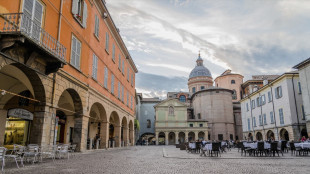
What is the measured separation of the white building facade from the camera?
27.9 meters

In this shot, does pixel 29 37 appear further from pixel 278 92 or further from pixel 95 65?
pixel 278 92

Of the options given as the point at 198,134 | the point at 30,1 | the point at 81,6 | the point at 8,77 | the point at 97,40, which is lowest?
the point at 198,134

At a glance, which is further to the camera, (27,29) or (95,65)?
(95,65)

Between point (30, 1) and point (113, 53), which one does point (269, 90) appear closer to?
point (113, 53)

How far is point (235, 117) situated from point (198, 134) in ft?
41.0

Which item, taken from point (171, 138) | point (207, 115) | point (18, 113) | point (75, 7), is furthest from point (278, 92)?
point (18, 113)

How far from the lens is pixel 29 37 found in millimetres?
8352

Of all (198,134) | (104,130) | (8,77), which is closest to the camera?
(8,77)

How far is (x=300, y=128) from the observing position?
27.6 m

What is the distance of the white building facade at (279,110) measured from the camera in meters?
27.9

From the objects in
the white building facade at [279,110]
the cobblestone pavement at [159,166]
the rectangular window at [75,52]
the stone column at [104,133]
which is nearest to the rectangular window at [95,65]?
the rectangular window at [75,52]

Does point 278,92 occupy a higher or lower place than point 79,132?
higher

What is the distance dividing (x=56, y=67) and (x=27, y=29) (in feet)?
7.70

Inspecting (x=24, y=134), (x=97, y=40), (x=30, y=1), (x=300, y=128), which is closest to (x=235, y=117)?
(x=300, y=128)
